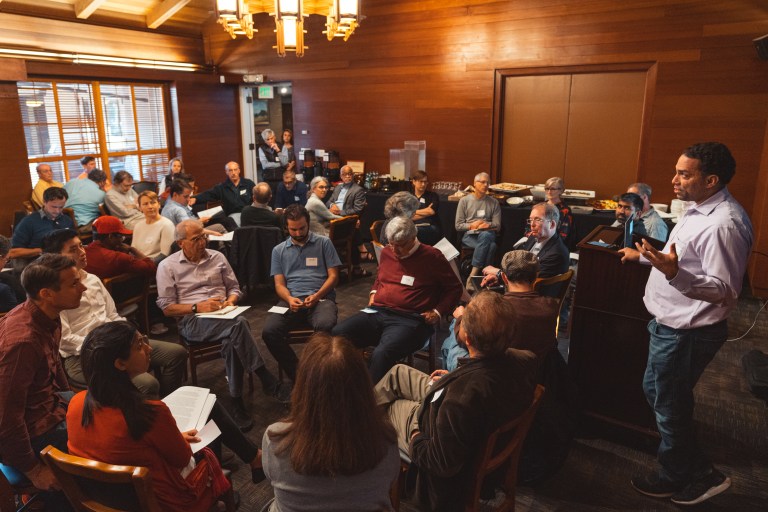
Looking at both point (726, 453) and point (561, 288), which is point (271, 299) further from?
point (726, 453)

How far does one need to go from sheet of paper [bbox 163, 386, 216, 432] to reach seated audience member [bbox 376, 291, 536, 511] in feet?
2.84

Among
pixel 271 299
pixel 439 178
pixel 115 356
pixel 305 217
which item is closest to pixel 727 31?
pixel 439 178

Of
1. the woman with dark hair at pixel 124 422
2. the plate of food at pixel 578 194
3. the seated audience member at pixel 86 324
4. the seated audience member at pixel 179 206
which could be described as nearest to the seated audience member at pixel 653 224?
the plate of food at pixel 578 194

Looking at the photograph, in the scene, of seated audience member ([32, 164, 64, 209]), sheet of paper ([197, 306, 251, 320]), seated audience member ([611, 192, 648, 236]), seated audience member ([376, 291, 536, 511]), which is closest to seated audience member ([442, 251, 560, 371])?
seated audience member ([376, 291, 536, 511])

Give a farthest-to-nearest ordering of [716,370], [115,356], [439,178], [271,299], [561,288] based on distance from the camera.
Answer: [439,178], [271,299], [716,370], [561,288], [115,356]

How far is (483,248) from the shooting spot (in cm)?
571

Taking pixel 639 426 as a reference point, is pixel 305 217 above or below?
above

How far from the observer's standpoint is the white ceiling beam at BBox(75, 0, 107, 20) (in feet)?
24.3

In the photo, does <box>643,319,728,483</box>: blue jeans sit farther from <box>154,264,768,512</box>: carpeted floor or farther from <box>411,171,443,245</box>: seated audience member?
<box>411,171,443,245</box>: seated audience member

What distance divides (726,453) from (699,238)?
1504 millimetres

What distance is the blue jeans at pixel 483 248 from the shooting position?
5.70 metres

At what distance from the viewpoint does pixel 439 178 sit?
25.8 feet

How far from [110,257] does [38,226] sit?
1.66 meters

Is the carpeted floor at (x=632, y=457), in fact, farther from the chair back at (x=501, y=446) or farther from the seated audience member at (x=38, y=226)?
the seated audience member at (x=38, y=226)
